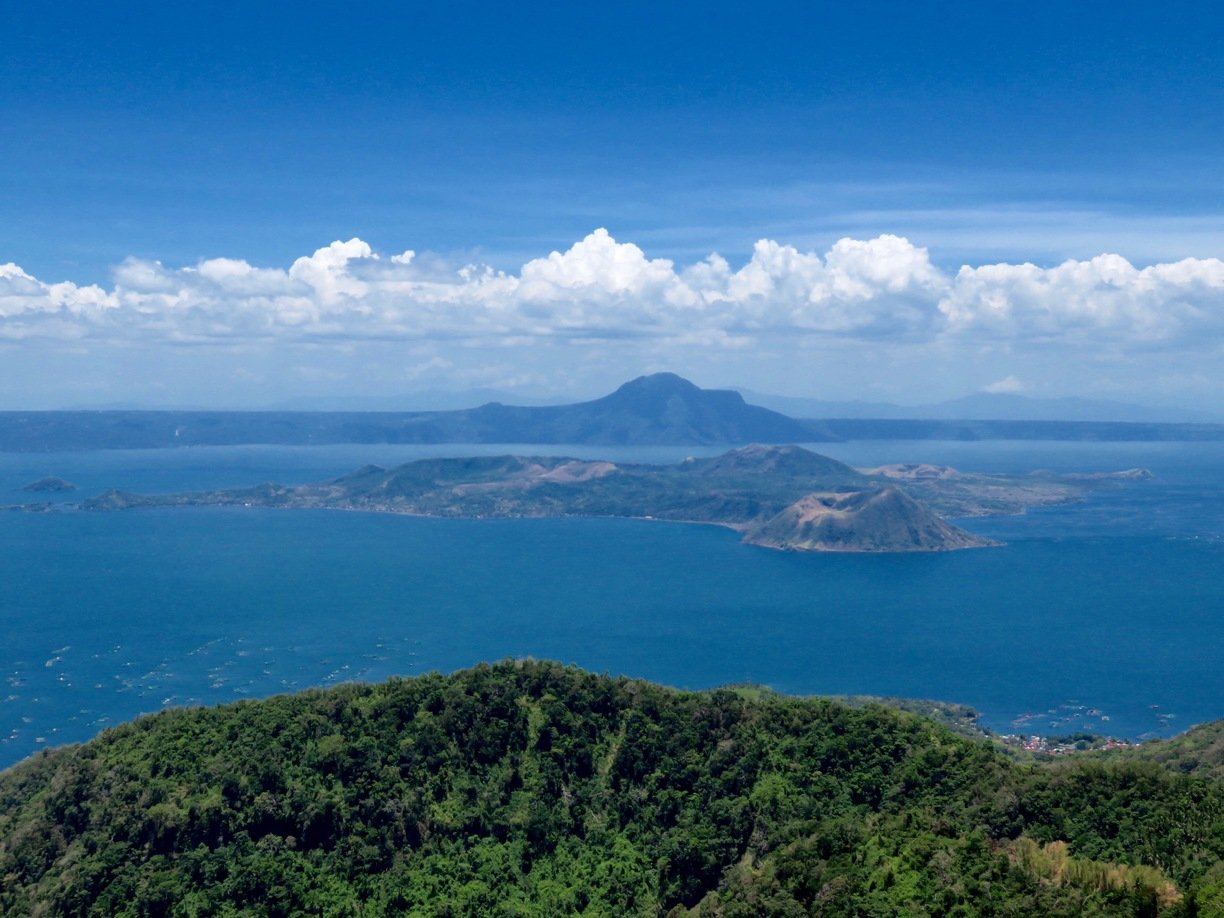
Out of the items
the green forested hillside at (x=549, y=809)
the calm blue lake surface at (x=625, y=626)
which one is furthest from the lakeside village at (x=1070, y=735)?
the green forested hillside at (x=549, y=809)

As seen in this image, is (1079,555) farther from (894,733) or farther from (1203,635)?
(894,733)

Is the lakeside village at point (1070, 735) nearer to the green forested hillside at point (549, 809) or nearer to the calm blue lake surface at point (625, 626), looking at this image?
the calm blue lake surface at point (625, 626)

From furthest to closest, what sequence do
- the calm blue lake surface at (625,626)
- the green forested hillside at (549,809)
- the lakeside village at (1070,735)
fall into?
the calm blue lake surface at (625,626), the lakeside village at (1070,735), the green forested hillside at (549,809)

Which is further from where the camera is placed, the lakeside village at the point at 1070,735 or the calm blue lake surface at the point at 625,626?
the calm blue lake surface at the point at 625,626

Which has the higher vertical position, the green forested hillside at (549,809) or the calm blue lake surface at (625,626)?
the green forested hillside at (549,809)

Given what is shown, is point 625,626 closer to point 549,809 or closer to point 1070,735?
point 1070,735

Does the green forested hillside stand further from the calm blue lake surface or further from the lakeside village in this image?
the calm blue lake surface

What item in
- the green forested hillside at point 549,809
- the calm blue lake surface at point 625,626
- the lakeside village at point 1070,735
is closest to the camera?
the green forested hillside at point 549,809

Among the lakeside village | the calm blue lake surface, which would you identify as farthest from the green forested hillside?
the calm blue lake surface

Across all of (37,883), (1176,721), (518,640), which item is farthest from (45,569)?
(1176,721)
